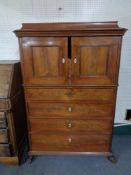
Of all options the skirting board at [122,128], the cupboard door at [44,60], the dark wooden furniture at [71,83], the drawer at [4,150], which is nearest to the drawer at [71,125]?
the dark wooden furniture at [71,83]

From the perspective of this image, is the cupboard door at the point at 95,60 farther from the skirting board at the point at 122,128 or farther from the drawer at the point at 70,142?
the skirting board at the point at 122,128

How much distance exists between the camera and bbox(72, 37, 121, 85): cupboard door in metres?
1.43

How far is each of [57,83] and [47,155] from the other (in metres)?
0.95

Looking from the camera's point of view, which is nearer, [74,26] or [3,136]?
[74,26]

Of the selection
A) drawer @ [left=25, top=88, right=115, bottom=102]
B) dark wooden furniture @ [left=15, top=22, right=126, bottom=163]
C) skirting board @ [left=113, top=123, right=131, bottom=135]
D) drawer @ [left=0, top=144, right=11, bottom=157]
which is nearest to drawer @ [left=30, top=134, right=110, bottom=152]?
dark wooden furniture @ [left=15, top=22, right=126, bottom=163]

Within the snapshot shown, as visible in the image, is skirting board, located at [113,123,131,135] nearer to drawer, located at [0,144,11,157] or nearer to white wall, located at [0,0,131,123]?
white wall, located at [0,0,131,123]

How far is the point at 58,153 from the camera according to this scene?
1.81 metres

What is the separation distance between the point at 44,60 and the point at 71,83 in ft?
1.12

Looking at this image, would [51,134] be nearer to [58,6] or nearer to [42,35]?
[42,35]

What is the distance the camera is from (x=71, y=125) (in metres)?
1.70

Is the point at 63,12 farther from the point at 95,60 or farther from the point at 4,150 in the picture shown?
the point at 4,150

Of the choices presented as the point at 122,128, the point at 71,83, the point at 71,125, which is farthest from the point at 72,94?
the point at 122,128

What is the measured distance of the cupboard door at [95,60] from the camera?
4.69 ft

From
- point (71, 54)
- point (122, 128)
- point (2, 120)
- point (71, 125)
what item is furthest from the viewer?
point (122, 128)
